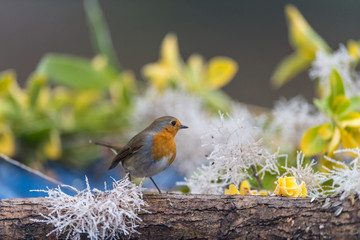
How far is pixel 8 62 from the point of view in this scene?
3584 mm

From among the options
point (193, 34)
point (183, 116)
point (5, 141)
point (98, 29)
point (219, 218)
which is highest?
point (193, 34)

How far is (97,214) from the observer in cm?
68

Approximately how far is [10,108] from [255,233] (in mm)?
901

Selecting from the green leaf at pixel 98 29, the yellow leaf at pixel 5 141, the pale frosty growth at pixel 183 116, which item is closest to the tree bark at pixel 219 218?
the pale frosty growth at pixel 183 116

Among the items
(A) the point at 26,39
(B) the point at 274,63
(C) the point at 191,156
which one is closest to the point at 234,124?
(C) the point at 191,156

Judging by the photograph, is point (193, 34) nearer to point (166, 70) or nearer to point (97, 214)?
point (166, 70)

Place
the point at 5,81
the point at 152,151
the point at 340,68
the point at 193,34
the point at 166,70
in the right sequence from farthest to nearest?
1. the point at 193,34
2. the point at 166,70
3. the point at 5,81
4. the point at 340,68
5. the point at 152,151

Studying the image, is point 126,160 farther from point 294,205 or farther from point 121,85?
point 121,85

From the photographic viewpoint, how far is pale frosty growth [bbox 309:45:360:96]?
3.48 ft

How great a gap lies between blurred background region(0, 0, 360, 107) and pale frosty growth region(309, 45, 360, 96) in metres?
2.18

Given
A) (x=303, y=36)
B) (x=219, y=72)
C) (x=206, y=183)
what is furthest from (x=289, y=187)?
(x=219, y=72)

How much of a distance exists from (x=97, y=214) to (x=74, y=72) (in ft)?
2.59

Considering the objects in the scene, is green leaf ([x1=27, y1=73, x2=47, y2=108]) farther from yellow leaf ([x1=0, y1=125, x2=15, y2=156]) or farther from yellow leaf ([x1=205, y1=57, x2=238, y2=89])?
yellow leaf ([x1=205, y1=57, x2=238, y2=89])

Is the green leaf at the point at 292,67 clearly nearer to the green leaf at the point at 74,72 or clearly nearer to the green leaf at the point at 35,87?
the green leaf at the point at 74,72
